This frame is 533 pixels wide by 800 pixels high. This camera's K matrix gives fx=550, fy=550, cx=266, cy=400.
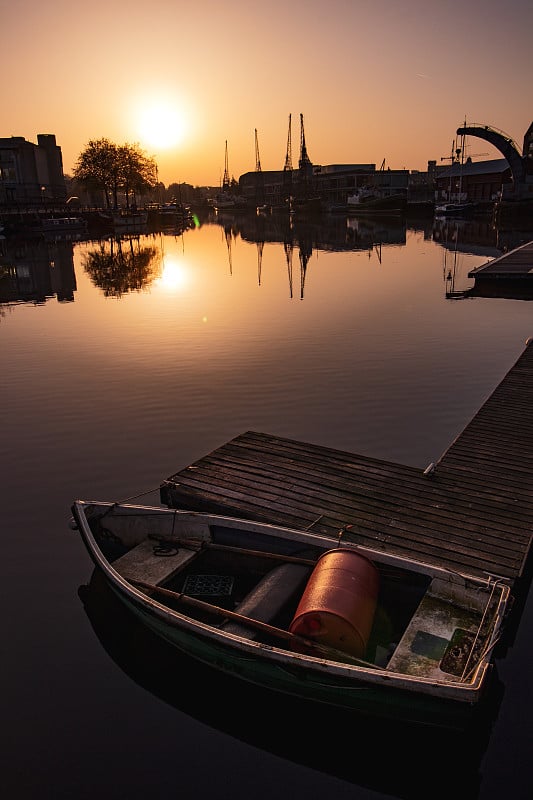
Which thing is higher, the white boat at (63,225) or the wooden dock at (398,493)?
the white boat at (63,225)

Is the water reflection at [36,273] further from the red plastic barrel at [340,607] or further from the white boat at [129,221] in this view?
the white boat at [129,221]

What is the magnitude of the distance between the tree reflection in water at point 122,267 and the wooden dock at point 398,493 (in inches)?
1392

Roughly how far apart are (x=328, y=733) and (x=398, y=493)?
19.1 feet

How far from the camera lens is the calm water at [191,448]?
7.85 metres

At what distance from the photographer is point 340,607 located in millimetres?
8180

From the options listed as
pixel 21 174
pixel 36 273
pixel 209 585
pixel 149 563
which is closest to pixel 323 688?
pixel 209 585

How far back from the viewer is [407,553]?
34.9ft

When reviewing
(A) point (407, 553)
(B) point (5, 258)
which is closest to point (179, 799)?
(A) point (407, 553)

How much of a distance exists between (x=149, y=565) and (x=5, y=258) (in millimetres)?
75719

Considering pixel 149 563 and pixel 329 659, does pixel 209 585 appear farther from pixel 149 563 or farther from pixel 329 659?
pixel 329 659

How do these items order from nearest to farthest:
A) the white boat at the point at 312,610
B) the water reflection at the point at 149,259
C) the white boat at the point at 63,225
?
1. the white boat at the point at 312,610
2. the water reflection at the point at 149,259
3. the white boat at the point at 63,225

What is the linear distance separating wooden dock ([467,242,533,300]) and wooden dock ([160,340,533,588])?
28102mm

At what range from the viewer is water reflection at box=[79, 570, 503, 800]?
7664mm

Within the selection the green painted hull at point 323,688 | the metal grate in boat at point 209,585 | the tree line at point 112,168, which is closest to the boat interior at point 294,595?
the metal grate in boat at point 209,585
